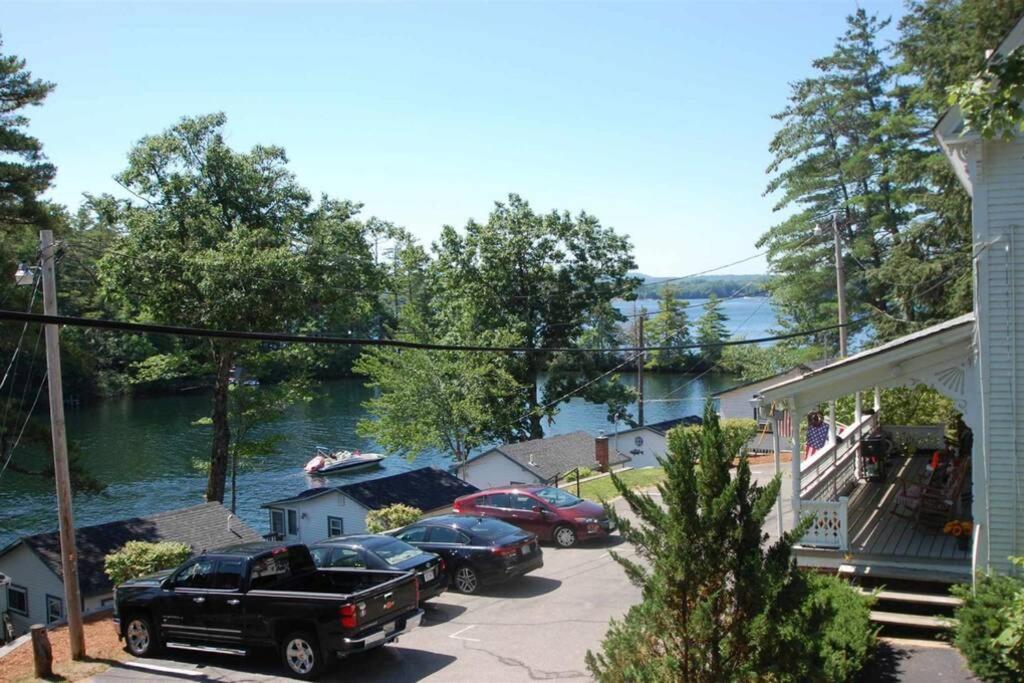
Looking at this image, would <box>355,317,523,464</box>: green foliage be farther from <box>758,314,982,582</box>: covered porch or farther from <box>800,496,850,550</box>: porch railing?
<box>800,496,850,550</box>: porch railing

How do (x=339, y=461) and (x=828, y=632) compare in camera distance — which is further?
(x=339, y=461)

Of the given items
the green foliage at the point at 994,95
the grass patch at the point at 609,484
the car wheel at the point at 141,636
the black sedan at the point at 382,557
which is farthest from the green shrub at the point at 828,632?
the grass patch at the point at 609,484

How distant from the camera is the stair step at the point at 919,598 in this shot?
1069 cm

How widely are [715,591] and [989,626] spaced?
4.50 meters

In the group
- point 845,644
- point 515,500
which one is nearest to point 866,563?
point 845,644

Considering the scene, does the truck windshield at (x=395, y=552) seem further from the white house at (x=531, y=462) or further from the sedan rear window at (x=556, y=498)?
the white house at (x=531, y=462)

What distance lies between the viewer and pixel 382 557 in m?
13.1

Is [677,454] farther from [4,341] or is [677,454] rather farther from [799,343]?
[799,343]

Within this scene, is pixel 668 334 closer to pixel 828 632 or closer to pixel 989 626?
pixel 989 626

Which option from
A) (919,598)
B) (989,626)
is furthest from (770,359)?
(989,626)

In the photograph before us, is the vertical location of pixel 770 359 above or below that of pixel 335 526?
above

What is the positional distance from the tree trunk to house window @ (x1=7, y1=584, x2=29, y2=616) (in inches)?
260

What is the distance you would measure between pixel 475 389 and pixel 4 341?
1895 centimetres

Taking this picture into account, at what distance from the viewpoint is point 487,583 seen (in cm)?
1448
